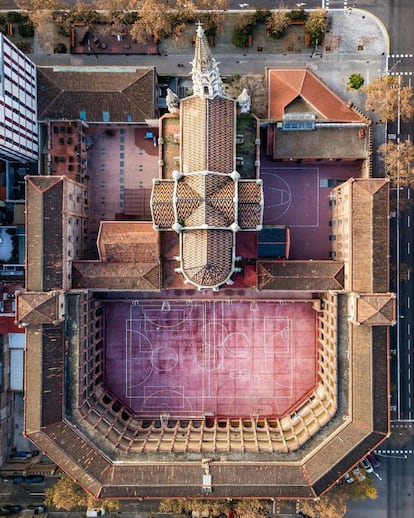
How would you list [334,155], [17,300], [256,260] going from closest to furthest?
[17,300], [256,260], [334,155]

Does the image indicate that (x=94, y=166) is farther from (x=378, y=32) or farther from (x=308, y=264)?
(x=378, y=32)

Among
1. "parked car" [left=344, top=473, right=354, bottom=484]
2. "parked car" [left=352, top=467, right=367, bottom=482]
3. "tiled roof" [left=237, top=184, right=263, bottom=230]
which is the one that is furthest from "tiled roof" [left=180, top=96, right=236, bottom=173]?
"parked car" [left=344, top=473, right=354, bottom=484]

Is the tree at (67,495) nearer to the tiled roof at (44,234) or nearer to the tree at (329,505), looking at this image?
the tiled roof at (44,234)

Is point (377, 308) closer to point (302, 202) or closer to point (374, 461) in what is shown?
point (302, 202)

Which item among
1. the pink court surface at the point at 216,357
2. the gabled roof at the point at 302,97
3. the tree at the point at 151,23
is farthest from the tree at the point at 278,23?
the pink court surface at the point at 216,357

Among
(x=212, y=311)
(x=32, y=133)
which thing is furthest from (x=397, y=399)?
(x=32, y=133)

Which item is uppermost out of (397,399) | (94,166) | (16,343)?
(94,166)
